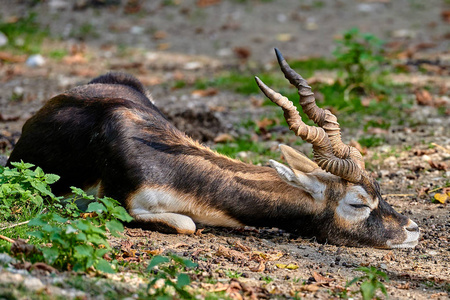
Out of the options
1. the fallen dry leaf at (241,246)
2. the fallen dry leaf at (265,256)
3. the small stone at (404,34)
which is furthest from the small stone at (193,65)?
the fallen dry leaf at (265,256)

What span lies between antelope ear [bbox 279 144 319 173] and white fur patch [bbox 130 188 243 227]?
2.35 ft

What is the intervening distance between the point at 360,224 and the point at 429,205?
127 centimetres

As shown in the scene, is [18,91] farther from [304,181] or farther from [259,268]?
[259,268]

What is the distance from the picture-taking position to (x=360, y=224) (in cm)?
559

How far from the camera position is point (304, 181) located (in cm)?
559

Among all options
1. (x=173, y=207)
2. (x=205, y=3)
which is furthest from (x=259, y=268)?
(x=205, y=3)

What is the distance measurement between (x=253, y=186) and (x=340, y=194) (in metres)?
0.76

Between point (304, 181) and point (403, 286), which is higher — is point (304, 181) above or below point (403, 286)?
A: above

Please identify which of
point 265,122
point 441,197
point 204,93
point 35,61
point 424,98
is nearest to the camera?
point 441,197

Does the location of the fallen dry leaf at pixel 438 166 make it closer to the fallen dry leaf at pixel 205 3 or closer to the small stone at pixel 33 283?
the small stone at pixel 33 283

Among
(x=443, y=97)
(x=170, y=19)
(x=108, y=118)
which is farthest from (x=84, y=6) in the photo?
(x=108, y=118)

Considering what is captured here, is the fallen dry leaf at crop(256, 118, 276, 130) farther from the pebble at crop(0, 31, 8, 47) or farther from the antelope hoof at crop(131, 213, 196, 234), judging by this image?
the pebble at crop(0, 31, 8, 47)

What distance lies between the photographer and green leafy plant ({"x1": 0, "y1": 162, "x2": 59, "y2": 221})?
17.4ft

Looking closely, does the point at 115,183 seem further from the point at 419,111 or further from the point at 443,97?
the point at 443,97
